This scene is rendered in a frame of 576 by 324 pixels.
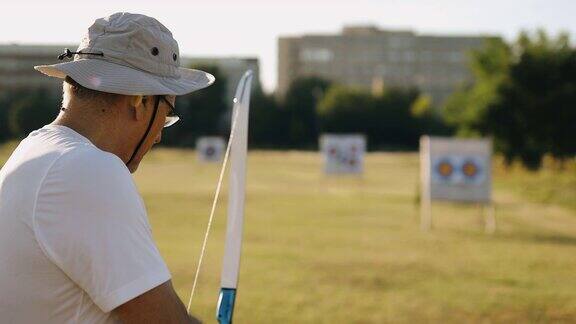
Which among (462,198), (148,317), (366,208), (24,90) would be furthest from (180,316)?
(24,90)

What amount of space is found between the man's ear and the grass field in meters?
4.61

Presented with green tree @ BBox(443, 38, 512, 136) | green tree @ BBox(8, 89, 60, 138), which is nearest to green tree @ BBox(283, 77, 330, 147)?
green tree @ BBox(8, 89, 60, 138)

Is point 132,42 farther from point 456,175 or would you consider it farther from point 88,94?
point 456,175

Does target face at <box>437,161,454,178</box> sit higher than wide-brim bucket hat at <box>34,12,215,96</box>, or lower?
lower

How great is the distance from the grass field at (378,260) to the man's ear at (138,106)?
4615mm

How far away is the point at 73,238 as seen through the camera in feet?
4.83

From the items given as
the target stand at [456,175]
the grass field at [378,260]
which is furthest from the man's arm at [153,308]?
the target stand at [456,175]

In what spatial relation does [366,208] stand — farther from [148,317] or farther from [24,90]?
[24,90]

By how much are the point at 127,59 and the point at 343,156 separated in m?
23.2

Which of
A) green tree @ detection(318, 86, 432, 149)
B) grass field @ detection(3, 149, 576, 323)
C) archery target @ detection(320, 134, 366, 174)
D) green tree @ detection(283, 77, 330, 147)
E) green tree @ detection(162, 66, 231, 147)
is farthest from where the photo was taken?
green tree @ detection(162, 66, 231, 147)

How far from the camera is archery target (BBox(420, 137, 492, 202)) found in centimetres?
1413

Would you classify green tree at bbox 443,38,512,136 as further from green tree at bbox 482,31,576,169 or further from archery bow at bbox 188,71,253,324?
archery bow at bbox 188,71,253,324

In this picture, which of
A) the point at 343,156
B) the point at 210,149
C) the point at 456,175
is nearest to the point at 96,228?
the point at 456,175

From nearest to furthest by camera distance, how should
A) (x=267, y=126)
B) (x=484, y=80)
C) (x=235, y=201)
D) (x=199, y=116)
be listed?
(x=235, y=201), (x=484, y=80), (x=267, y=126), (x=199, y=116)
